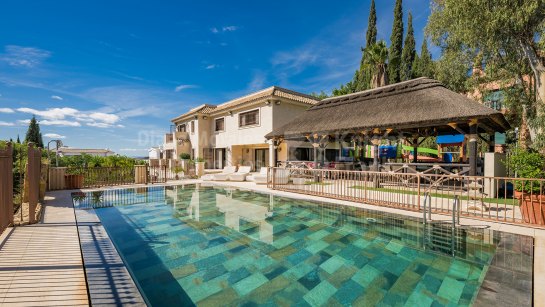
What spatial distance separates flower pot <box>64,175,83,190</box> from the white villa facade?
1250 cm

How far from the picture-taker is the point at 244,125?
909 inches

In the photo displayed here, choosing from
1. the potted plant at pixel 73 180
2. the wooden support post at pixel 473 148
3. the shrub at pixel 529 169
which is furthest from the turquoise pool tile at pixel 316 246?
the potted plant at pixel 73 180

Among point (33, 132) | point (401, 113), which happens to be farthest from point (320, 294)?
point (33, 132)

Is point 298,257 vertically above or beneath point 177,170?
beneath

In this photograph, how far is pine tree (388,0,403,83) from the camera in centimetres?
3275

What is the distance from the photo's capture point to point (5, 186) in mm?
5188

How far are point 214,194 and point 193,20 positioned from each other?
660 inches

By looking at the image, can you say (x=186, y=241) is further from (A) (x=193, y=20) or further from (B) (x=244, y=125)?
(A) (x=193, y=20)

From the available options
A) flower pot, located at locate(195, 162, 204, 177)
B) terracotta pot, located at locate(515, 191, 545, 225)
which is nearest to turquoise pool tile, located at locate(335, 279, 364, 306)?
terracotta pot, located at locate(515, 191, 545, 225)

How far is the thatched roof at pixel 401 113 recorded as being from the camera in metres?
10.4

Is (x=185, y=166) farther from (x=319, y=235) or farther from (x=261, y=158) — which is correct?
(x=319, y=235)

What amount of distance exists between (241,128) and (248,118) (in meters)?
1.22

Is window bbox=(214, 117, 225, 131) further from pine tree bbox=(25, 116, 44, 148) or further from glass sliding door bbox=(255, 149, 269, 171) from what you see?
pine tree bbox=(25, 116, 44, 148)

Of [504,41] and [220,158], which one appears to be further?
[220,158]
